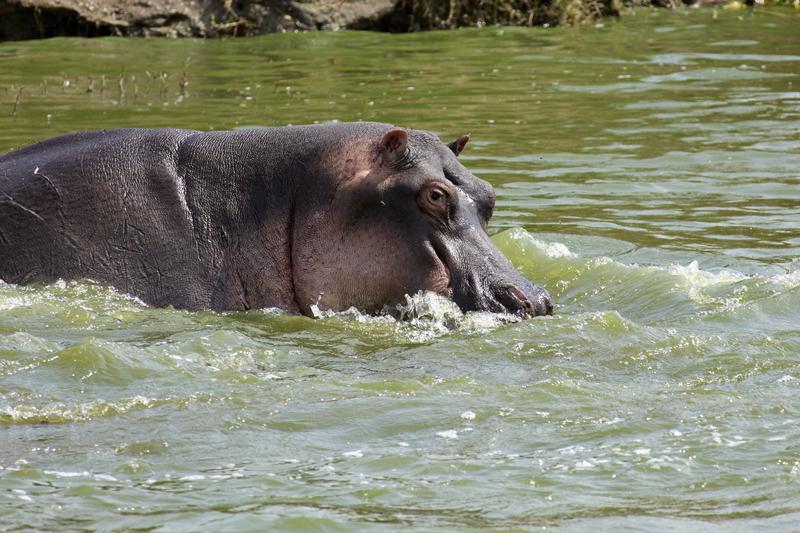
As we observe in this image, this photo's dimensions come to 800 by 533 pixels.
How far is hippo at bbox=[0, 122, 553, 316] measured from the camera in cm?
695

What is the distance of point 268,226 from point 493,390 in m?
1.87

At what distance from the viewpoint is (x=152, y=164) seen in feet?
23.6

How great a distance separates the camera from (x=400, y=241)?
6969mm

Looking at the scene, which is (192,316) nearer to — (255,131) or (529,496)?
(255,131)

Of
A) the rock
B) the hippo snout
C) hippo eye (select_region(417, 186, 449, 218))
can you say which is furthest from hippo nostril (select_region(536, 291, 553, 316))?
the rock

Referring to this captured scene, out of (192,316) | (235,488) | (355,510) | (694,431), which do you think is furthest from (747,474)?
(192,316)

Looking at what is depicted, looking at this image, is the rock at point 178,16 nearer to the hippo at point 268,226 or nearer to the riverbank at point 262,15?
the riverbank at point 262,15

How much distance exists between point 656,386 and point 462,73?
41.8 ft

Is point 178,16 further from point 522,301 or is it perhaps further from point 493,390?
point 493,390

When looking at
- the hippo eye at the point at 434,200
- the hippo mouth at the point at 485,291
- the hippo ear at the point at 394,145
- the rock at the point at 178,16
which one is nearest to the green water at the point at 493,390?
the hippo mouth at the point at 485,291

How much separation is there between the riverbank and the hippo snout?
16.4 metres

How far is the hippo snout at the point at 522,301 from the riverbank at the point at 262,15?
645 inches

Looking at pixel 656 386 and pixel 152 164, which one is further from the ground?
pixel 152 164

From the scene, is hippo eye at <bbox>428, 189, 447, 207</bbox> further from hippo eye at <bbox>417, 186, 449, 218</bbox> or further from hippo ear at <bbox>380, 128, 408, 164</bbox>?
hippo ear at <bbox>380, 128, 408, 164</bbox>
